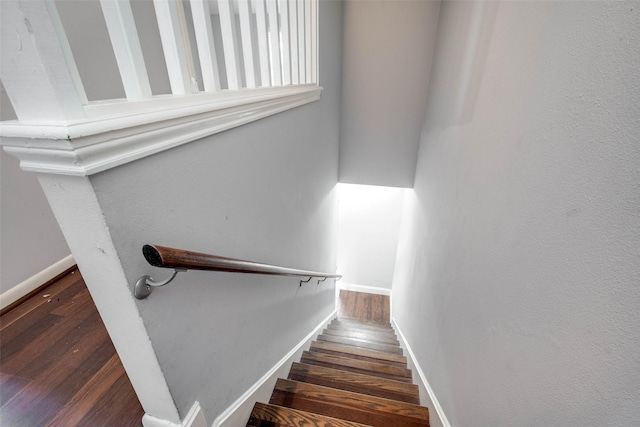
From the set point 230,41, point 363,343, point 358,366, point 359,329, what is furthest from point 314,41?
point 359,329

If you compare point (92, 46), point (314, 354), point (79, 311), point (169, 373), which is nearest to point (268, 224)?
point (169, 373)

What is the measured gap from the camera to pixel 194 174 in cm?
74

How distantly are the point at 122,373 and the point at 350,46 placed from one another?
3035mm

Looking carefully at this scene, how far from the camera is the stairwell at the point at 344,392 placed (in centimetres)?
136

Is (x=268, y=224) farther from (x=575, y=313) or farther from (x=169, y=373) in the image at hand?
(x=575, y=313)

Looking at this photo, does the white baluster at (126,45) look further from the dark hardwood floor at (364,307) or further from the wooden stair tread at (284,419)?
the dark hardwood floor at (364,307)

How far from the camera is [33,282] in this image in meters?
1.63

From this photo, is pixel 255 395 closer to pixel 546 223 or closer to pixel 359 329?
pixel 546 223

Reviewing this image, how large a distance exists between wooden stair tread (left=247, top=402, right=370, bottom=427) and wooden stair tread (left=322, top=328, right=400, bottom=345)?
181cm

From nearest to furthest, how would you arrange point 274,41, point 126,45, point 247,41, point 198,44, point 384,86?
point 126,45
point 198,44
point 247,41
point 274,41
point 384,86

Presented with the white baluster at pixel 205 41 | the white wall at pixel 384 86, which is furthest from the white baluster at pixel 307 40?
the white wall at pixel 384 86

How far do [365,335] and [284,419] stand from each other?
2.34m

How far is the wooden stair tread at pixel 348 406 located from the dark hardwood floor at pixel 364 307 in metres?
3.03

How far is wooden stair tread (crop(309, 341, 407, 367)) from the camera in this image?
246 cm
